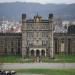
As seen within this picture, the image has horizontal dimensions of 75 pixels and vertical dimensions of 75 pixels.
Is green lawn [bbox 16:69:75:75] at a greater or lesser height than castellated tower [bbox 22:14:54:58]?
lesser

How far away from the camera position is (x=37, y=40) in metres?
25.0

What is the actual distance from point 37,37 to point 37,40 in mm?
81

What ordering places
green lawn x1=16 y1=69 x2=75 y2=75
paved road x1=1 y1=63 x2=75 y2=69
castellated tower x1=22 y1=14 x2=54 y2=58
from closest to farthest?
green lawn x1=16 y1=69 x2=75 y2=75, paved road x1=1 y1=63 x2=75 y2=69, castellated tower x1=22 y1=14 x2=54 y2=58

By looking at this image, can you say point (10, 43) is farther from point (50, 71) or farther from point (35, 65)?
point (50, 71)

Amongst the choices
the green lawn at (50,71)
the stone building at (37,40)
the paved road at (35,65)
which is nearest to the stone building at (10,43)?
the stone building at (37,40)

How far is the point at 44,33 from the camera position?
24984 mm

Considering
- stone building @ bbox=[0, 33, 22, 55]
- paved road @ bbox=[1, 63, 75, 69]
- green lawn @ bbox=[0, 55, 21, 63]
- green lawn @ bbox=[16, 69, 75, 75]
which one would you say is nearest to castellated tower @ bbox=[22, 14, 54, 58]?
stone building @ bbox=[0, 33, 22, 55]

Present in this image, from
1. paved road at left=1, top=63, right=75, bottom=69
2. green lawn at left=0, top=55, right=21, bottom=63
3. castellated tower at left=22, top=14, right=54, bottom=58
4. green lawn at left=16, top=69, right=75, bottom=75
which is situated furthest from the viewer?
castellated tower at left=22, top=14, right=54, bottom=58

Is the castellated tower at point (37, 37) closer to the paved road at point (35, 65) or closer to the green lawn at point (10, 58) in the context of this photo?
the green lawn at point (10, 58)

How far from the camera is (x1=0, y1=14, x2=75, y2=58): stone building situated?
24812 mm

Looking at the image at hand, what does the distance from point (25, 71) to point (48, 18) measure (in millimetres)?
1717

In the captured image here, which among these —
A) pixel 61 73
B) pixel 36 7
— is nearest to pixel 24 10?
pixel 36 7

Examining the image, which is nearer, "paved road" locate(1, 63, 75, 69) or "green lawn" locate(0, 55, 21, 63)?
"paved road" locate(1, 63, 75, 69)

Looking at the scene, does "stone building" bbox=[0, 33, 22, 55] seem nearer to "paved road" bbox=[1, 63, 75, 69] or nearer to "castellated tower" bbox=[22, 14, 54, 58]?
"castellated tower" bbox=[22, 14, 54, 58]
